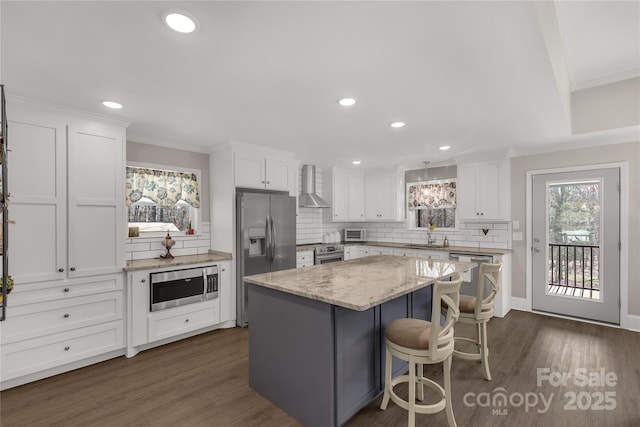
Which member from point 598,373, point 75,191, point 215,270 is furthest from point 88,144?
point 598,373

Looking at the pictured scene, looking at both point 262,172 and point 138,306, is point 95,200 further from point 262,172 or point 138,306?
point 262,172

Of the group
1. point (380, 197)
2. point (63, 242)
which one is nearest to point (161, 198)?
point (63, 242)

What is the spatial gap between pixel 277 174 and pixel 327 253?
1712mm

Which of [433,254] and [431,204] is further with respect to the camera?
[431,204]

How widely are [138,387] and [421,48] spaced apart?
11.1ft

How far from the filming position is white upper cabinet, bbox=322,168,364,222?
5965 mm

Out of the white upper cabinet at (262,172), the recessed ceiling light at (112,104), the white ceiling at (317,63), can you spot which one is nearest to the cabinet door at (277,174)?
the white upper cabinet at (262,172)

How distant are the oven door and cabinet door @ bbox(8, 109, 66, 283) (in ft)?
11.1

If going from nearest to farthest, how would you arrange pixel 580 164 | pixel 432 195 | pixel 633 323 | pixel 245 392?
pixel 245 392 → pixel 633 323 → pixel 580 164 → pixel 432 195

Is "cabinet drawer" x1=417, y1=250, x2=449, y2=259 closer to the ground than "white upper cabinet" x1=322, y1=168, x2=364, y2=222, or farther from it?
closer to the ground

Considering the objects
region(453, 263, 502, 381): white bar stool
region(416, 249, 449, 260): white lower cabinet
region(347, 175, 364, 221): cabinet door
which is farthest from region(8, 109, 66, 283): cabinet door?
region(416, 249, 449, 260): white lower cabinet

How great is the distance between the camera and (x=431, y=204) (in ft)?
18.5

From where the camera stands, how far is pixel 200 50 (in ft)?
6.05

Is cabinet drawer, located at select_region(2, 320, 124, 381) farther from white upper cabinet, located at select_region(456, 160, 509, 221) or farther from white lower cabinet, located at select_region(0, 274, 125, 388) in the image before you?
white upper cabinet, located at select_region(456, 160, 509, 221)
